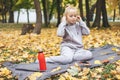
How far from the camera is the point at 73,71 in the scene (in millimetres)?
6246

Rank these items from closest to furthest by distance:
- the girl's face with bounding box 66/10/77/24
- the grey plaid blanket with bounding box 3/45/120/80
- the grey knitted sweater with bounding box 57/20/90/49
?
the grey plaid blanket with bounding box 3/45/120/80 → the girl's face with bounding box 66/10/77/24 → the grey knitted sweater with bounding box 57/20/90/49

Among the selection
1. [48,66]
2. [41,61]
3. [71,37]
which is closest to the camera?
[41,61]

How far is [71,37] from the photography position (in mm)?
7582

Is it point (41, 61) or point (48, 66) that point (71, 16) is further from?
point (41, 61)

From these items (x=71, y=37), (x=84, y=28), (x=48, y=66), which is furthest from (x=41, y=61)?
(x=84, y=28)

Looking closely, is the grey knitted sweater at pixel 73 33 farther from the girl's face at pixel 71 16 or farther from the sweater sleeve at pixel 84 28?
the girl's face at pixel 71 16

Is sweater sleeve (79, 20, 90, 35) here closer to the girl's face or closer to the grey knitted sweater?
the grey knitted sweater

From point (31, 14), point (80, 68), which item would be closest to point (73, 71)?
point (80, 68)

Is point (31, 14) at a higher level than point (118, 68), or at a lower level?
lower

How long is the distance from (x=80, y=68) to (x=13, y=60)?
217cm

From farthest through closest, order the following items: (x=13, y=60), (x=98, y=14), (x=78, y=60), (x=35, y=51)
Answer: (x=98, y=14), (x=35, y=51), (x=13, y=60), (x=78, y=60)

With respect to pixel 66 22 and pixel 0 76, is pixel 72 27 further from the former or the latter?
pixel 0 76

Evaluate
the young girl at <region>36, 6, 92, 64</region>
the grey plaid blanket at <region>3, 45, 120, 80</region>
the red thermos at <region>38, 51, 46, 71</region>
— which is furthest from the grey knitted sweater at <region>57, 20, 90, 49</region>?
the red thermos at <region>38, 51, 46, 71</region>

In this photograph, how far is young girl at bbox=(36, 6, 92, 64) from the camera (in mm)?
7227
